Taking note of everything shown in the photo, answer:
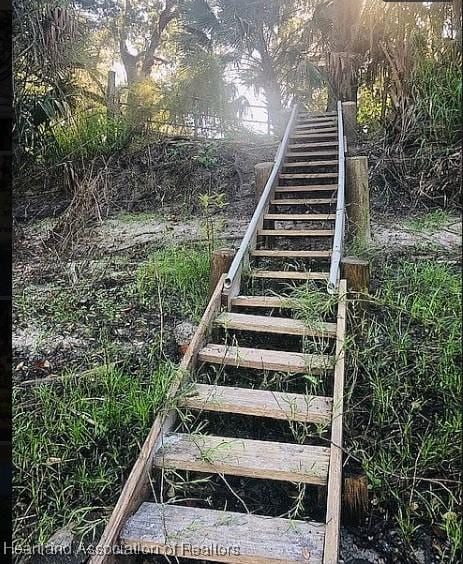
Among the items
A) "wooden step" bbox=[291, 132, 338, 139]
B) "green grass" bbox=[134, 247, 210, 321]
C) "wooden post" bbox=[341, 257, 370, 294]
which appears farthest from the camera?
"wooden step" bbox=[291, 132, 338, 139]

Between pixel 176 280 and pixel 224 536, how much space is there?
65 cm

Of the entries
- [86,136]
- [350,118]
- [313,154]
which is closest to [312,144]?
[313,154]

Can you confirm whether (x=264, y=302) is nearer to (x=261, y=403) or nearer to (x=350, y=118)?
(x=261, y=403)

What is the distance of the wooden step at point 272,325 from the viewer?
1.10 m

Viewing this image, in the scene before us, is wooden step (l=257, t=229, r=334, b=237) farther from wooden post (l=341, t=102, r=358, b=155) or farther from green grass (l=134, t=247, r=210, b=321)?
wooden post (l=341, t=102, r=358, b=155)

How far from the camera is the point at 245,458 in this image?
89 cm

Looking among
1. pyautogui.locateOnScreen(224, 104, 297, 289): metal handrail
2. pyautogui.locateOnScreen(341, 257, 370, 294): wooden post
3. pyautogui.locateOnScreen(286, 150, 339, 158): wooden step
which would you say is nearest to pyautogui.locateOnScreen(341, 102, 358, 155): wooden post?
pyautogui.locateOnScreen(224, 104, 297, 289): metal handrail

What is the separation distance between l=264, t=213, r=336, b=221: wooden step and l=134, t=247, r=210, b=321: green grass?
13.8 inches

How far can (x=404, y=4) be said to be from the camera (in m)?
0.75

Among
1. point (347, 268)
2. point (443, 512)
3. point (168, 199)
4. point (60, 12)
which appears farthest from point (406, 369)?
point (60, 12)

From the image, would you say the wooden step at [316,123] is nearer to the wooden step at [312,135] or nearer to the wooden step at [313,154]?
the wooden step at [312,135]

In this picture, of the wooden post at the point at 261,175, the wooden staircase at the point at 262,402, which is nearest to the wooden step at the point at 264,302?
the wooden staircase at the point at 262,402

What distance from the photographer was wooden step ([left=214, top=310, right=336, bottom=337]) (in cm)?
110

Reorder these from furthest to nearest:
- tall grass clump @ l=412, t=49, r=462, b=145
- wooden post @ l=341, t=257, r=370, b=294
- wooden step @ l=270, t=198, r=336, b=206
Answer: wooden step @ l=270, t=198, r=336, b=206 < wooden post @ l=341, t=257, r=370, b=294 < tall grass clump @ l=412, t=49, r=462, b=145
